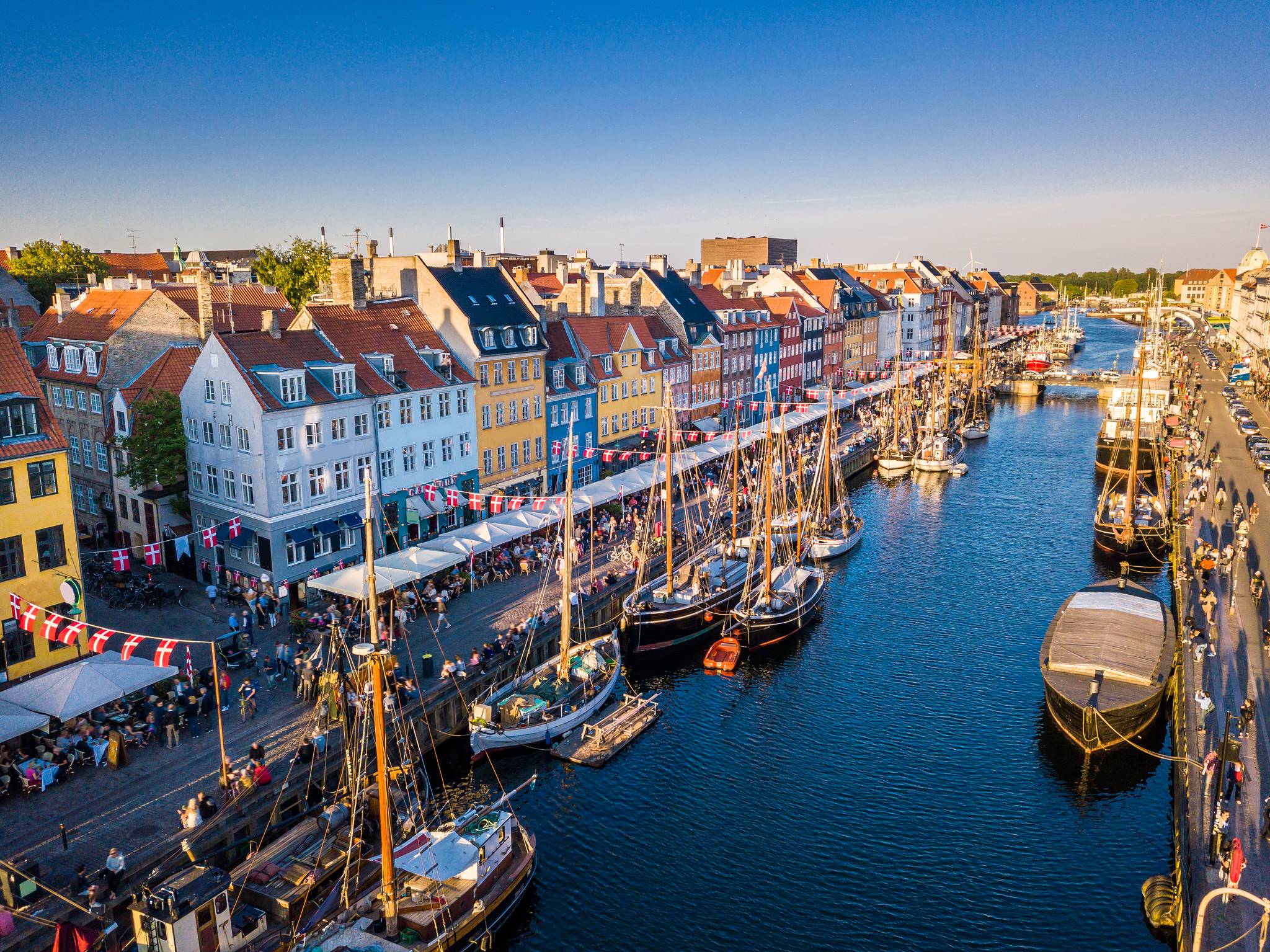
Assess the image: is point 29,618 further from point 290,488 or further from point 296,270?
point 296,270

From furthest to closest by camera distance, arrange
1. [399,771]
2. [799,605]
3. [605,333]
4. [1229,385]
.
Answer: [1229,385]
[605,333]
[799,605]
[399,771]

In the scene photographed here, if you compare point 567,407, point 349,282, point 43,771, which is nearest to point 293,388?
point 349,282

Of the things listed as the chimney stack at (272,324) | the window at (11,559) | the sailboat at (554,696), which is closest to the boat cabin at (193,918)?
the sailboat at (554,696)

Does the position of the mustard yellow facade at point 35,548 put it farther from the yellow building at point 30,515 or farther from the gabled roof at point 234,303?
the gabled roof at point 234,303

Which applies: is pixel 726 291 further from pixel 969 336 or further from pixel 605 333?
pixel 969 336

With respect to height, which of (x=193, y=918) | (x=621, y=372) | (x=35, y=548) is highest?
(x=621, y=372)

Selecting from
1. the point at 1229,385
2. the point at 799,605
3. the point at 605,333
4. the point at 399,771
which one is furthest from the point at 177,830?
the point at 1229,385
